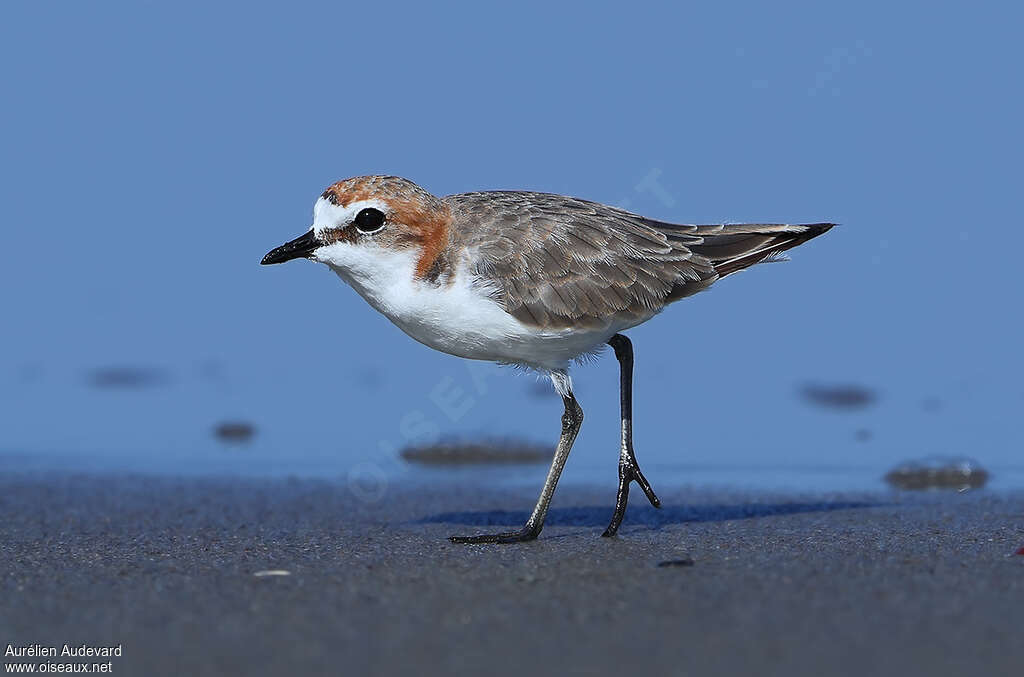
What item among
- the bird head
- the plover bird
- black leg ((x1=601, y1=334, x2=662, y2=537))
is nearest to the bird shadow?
black leg ((x1=601, y1=334, x2=662, y2=537))

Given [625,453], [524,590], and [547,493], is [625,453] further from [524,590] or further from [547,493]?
[524,590]

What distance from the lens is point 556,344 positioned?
6.23m

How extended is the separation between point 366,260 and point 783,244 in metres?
2.45

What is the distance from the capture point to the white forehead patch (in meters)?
5.91

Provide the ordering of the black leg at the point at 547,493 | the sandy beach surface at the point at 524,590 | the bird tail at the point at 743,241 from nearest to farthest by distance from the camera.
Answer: the sandy beach surface at the point at 524,590 < the black leg at the point at 547,493 < the bird tail at the point at 743,241

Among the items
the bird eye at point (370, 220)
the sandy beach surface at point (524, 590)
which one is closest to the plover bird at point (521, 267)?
the bird eye at point (370, 220)

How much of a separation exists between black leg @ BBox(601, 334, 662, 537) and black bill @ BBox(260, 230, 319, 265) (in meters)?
1.75

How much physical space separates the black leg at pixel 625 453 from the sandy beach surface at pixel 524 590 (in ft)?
0.49

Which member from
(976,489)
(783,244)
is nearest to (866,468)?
(976,489)

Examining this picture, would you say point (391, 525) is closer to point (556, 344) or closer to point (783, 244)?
point (556, 344)

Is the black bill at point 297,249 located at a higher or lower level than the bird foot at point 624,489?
higher

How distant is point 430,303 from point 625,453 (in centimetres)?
139

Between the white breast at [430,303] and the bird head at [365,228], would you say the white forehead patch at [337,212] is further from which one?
the white breast at [430,303]

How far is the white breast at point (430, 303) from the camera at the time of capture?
594 cm
